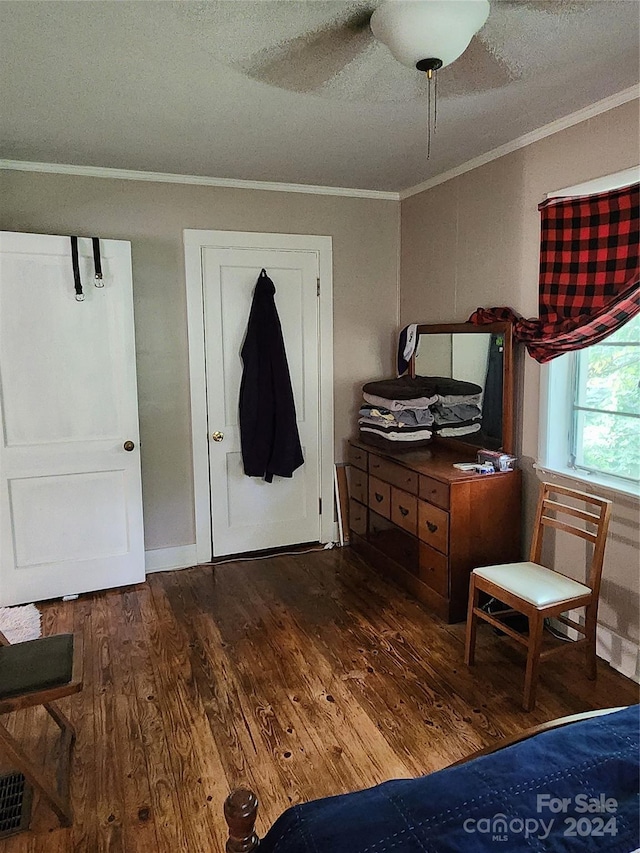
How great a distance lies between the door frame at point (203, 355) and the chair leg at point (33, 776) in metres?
2.05

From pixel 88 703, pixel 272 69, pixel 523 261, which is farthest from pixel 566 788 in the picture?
pixel 523 261

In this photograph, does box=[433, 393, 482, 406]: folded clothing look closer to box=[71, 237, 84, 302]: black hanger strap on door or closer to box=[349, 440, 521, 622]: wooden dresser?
box=[349, 440, 521, 622]: wooden dresser

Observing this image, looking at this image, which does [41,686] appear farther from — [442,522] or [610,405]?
[610,405]

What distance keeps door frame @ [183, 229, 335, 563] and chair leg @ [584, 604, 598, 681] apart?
2015 millimetres

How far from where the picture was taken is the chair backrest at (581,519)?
2.37 m

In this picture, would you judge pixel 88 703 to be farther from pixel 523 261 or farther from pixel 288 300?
pixel 523 261

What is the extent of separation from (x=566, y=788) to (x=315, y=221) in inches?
139

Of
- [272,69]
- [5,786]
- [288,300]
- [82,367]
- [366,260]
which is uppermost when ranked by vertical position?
[272,69]

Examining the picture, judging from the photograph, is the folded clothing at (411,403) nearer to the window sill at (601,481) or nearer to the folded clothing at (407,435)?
the folded clothing at (407,435)

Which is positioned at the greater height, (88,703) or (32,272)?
(32,272)

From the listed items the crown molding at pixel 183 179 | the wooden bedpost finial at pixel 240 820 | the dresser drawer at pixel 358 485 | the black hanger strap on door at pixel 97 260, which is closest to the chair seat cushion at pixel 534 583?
the dresser drawer at pixel 358 485

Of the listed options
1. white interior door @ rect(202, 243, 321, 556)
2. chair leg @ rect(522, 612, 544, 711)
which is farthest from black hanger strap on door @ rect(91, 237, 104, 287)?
chair leg @ rect(522, 612, 544, 711)

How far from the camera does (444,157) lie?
10.6 ft

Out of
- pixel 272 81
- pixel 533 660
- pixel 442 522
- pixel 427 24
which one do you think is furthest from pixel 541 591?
pixel 272 81
